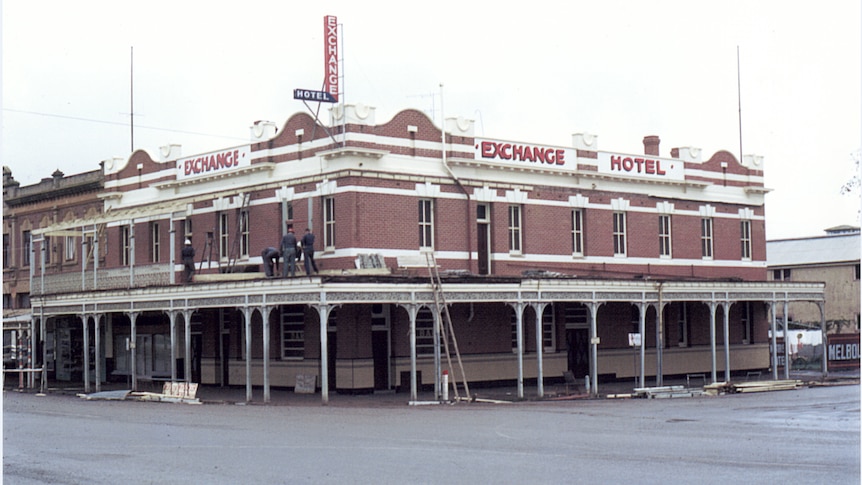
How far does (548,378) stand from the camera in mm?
40406

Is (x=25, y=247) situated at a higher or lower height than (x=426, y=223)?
higher

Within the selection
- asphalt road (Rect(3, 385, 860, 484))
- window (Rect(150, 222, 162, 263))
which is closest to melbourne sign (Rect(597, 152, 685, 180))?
asphalt road (Rect(3, 385, 860, 484))

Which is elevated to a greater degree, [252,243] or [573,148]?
[573,148]

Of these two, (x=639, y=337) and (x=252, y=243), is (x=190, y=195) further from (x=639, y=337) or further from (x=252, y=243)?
(x=639, y=337)

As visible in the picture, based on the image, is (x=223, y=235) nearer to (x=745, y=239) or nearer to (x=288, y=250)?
(x=288, y=250)

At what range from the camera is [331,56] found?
36344mm

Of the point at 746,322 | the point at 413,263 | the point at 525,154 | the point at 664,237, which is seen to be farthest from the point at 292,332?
the point at 746,322

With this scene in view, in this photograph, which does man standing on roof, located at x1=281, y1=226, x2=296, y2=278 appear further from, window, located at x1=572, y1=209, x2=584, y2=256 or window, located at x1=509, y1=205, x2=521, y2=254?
window, located at x1=572, y1=209, x2=584, y2=256

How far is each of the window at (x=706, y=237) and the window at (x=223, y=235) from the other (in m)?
18.7

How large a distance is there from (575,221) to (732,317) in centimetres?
875

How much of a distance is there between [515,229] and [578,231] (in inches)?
124

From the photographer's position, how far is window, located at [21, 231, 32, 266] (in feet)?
171

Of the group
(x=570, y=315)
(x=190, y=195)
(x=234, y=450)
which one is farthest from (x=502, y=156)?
(x=234, y=450)

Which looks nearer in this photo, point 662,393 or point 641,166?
point 662,393
